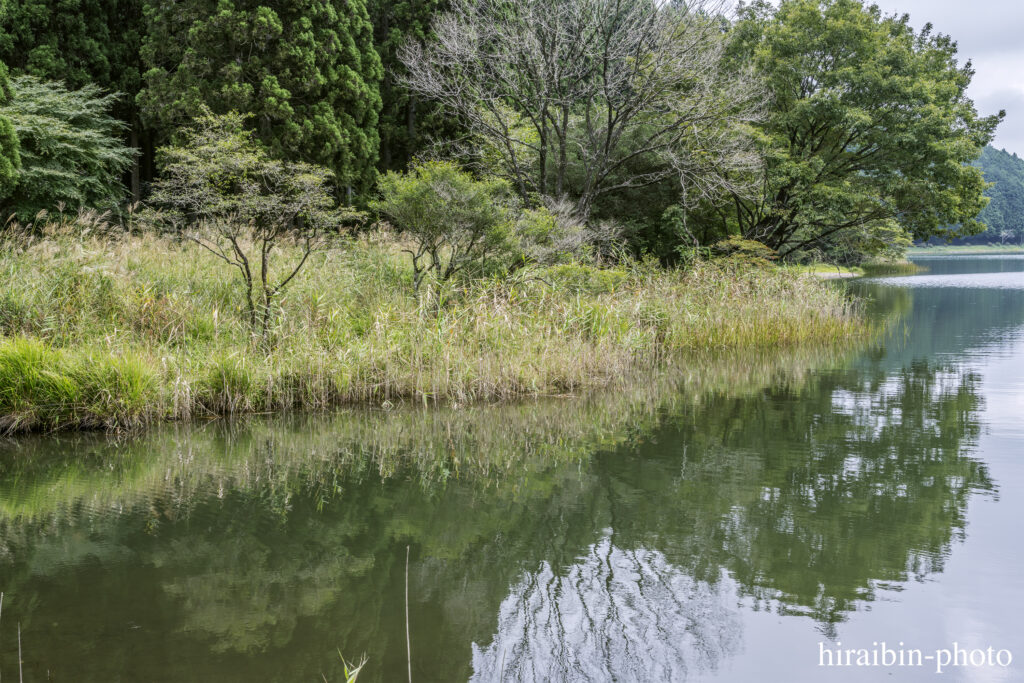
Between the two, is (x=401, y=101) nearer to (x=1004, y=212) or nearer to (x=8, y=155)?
(x=8, y=155)

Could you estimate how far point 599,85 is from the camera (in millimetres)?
14219

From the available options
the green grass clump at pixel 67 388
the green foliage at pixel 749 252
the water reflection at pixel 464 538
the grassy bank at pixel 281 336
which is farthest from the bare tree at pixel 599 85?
the green grass clump at pixel 67 388

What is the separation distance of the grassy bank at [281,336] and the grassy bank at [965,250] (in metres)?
81.4

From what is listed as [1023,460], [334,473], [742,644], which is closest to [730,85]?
[1023,460]

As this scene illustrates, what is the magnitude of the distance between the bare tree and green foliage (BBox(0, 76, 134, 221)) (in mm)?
6485

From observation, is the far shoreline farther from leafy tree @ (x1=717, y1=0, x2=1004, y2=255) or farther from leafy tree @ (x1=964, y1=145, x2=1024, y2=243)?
leafy tree @ (x1=717, y1=0, x2=1004, y2=255)

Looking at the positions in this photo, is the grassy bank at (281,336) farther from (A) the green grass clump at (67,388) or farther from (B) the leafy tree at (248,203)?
(B) the leafy tree at (248,203)

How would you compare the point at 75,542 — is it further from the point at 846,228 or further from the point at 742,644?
the point at 846,228

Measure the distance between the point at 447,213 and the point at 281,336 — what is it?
8.52ft

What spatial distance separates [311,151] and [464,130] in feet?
15.7

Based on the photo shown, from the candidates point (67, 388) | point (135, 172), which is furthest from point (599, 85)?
point (135, 172)

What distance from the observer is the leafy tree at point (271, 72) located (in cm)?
1677

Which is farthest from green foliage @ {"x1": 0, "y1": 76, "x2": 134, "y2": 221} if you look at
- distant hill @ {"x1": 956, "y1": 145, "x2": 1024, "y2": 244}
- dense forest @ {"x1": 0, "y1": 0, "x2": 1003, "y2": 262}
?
distant hill @ {"x1": 956, "y1": 145, "x2": 1024, "y2": 244}

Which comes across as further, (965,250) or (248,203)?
(965,250)
